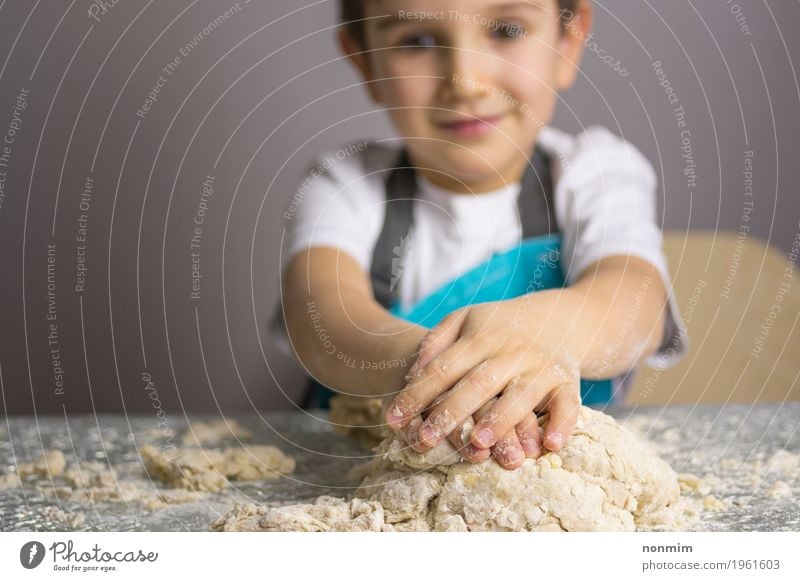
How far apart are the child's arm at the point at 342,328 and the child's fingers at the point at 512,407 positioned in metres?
0.09

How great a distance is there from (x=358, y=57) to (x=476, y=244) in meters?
0.23

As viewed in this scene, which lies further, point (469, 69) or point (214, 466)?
point (469, 69)

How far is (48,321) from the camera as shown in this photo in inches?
47.1

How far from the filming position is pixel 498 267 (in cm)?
97

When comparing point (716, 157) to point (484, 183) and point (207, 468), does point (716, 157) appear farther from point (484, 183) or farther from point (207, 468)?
point (207, 468)

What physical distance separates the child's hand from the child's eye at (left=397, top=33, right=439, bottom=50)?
31 cm

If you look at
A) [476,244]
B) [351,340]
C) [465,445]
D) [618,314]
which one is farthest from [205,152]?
[465,445]

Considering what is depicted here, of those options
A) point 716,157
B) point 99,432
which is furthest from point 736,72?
point 99,432

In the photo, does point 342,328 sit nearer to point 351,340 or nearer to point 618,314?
point 351,340

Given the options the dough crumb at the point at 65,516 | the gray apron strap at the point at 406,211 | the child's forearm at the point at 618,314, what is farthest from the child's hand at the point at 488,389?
the gray apron strap at the point at 406,211

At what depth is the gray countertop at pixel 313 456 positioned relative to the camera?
24.8 inches

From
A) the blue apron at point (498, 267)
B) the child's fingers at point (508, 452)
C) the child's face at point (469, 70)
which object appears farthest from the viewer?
the blue apron at point (498, 267)

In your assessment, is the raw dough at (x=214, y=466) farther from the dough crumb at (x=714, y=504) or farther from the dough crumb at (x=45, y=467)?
the dough crumb at (x=714, y=504)
